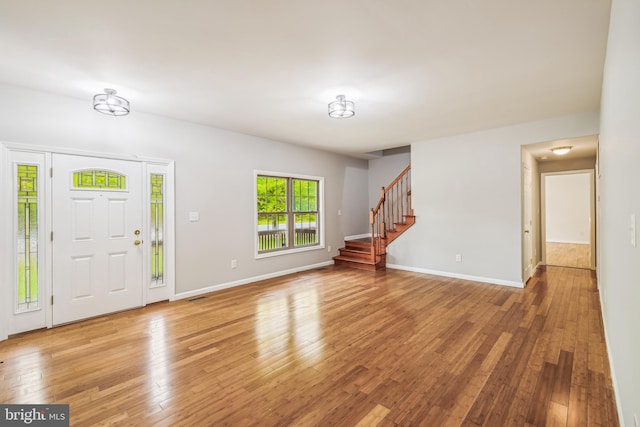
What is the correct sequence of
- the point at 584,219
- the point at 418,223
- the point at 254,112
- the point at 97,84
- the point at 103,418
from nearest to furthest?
1. the point at 103,418
2. the point at 97,84
3. the point at 254,112
4. the point at 418,223
5. the point at 584,219

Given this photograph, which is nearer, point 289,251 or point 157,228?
point 157,228

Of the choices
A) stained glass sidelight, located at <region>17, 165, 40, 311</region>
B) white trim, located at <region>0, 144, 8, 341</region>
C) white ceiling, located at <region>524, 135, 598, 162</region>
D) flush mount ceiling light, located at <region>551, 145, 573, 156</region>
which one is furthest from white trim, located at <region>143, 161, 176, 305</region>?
flush mount ceiling light, located at <region>551, 145, 573, 156</region>

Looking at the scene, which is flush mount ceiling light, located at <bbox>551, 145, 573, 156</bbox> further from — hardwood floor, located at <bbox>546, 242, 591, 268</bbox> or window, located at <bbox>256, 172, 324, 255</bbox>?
window, located at <bbox>256, 172, 324, 255</bbox>

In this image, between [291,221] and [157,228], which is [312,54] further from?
[291,221]

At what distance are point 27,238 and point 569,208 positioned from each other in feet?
43.2

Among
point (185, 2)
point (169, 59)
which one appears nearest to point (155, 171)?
point (169, 59)

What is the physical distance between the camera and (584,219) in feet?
31.0

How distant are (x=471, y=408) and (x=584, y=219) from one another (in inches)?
421

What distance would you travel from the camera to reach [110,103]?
315cm

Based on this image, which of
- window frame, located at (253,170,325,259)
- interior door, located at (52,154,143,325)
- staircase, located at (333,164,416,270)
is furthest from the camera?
staircase, located at (333,164,416,270)

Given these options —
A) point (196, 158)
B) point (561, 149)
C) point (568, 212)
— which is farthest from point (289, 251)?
point (568, 212)

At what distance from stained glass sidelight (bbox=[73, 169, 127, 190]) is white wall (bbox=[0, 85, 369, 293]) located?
289 millimetres

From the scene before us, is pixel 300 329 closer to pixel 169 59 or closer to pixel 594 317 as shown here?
pixel 169 59

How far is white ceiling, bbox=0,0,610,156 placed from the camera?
200 centimetres
